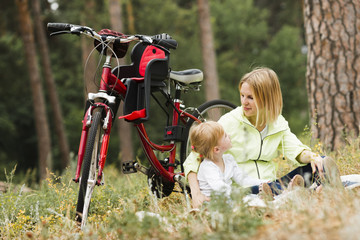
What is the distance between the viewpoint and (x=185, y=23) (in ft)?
79.3

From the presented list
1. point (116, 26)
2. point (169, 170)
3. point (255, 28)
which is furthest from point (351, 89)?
point (255, 28)

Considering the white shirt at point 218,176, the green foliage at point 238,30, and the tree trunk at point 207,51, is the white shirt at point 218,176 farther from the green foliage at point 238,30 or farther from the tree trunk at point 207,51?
the green foliage at point 238,30

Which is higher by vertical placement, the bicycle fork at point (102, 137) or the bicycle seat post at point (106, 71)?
the bicycle seat post at point (106, 71)

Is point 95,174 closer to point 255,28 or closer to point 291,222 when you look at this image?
point 291,222

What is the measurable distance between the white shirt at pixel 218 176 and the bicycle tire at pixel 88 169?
0.80 metres

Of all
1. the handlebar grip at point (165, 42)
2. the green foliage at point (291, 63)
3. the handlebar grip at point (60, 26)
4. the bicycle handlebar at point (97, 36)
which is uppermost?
the handlebar grip at point (60, 26)

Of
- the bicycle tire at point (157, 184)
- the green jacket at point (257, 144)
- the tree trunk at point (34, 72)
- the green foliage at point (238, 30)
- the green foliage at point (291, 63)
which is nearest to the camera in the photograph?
the green jacket at point (257, 144)

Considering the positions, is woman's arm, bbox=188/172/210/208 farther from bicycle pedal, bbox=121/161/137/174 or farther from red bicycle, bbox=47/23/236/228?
bicycle pedal, bbox=121/161/137/174

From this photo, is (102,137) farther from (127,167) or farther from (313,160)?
(313,160)

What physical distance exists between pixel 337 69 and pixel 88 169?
333 cm

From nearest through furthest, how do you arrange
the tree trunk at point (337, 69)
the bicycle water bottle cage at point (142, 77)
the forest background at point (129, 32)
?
the bicycle water bottle cage at point (142, 77), the tree trunk at point (337, 69), the forest background at point (129, 32)

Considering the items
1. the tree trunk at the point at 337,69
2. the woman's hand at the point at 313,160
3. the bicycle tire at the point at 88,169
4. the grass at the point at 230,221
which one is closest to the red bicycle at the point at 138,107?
the bicycle tire at the point at 88,169

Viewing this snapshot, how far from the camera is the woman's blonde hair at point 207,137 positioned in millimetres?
3322

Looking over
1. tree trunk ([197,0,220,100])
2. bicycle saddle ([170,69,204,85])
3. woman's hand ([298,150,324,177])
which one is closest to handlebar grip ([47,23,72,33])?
bicycle saddle ([170,69,204,85])
